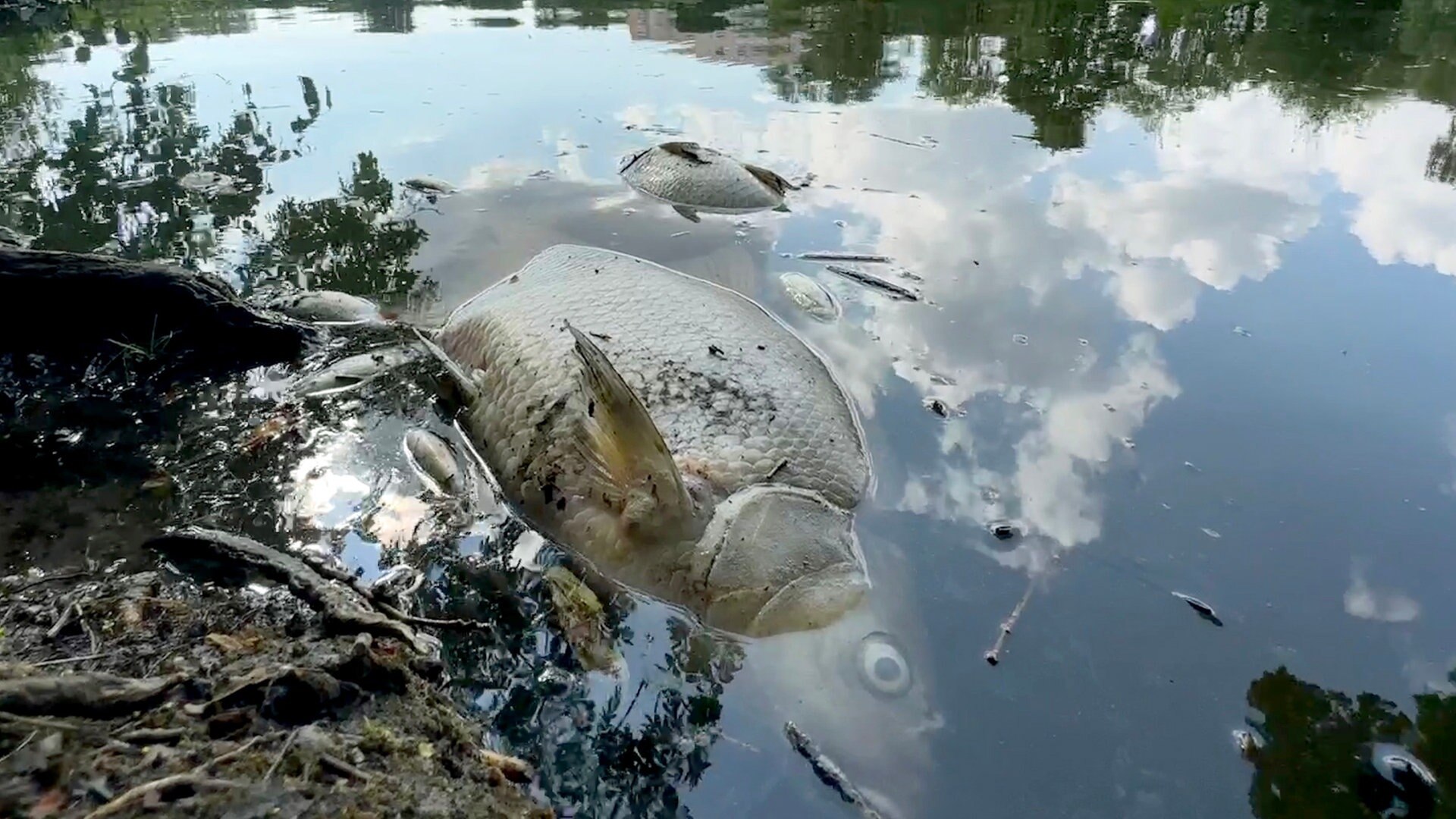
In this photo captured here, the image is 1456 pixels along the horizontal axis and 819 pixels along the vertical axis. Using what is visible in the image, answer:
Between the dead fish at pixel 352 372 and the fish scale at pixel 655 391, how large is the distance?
247 mm

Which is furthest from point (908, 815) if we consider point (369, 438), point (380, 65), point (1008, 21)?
point (1008, 21)

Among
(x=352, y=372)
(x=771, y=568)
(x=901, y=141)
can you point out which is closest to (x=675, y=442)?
(x=771, y=568)

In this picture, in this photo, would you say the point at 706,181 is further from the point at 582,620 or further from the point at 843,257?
the point at 582,620

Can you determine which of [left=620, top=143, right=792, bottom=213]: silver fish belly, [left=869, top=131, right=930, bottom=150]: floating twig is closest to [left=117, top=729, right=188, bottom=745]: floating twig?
[left=620, top=143, right=792, bottom=213]: silver fish belly

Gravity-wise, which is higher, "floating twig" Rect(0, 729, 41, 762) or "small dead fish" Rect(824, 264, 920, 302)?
"small dead fish" Rect(824, 264, 920, 302)

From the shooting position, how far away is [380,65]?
1080 centimetres

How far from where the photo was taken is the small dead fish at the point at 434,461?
3588mm

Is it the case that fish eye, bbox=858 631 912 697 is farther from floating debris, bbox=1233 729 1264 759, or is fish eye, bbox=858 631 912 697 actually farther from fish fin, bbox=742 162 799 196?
fish fin, bbox=742 162 799 196

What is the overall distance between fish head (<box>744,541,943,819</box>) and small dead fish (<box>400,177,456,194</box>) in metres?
5.07

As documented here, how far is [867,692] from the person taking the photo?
2.67 meters

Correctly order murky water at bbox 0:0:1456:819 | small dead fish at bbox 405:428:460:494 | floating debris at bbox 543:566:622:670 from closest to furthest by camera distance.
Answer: murky water at bbox 0:0:1456:819 < floating debris at bbox 543:566:622:670 < small dead fish at bbox 405:428:460:494

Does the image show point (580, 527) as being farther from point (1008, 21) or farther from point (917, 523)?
point (1008, 21)

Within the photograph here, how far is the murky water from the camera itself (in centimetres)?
256

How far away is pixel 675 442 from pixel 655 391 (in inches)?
11.6
